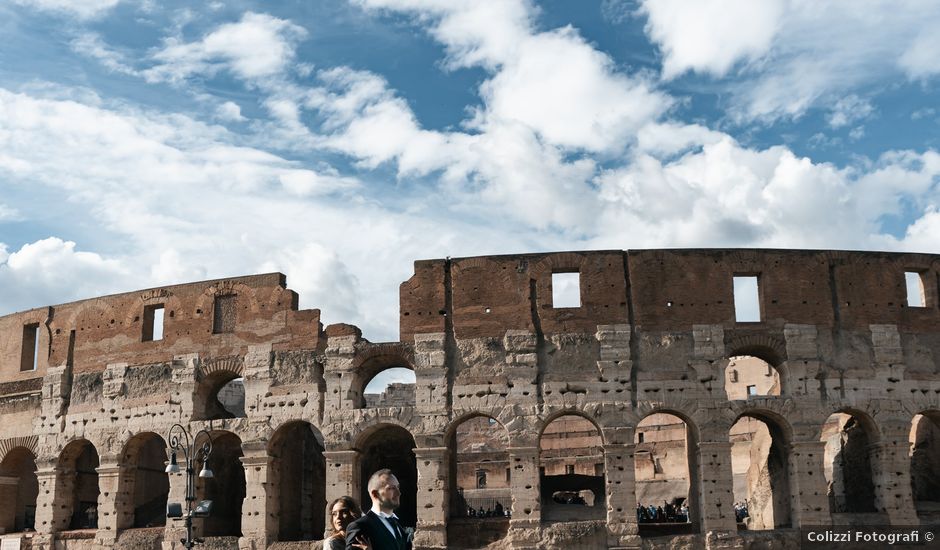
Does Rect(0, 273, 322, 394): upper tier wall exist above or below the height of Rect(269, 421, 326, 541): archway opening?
above

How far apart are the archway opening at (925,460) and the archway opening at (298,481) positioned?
14.3m

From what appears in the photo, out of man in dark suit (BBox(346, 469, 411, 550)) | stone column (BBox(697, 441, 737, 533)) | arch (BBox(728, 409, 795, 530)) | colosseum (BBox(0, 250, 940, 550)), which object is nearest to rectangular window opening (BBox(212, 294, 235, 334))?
colosseum (BBox(0, 250, 940, 550))

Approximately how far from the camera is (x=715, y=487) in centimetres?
2119

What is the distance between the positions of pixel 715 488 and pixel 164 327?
1329cm

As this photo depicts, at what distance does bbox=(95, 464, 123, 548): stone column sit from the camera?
23.2 meters

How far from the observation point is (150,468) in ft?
86.3

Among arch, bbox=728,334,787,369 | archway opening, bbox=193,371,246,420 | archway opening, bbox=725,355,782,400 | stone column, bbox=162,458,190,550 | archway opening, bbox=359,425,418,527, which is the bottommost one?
stone column, bbox=162,458,190,550

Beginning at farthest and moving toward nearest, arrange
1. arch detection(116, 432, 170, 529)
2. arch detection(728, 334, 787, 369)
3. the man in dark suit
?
1. arch detection(116, 432, 170, 529)
2. arch detection(728, 334, 787, 369)
3. the man in dark suit

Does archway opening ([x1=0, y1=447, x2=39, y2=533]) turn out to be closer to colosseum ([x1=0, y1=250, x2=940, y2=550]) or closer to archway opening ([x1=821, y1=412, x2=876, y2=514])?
colosseum ([x1=0, y1=250, x2=940, y2=550])

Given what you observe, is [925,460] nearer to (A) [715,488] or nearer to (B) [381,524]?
(A) [715,488]

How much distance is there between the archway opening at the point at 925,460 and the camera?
24.1 m

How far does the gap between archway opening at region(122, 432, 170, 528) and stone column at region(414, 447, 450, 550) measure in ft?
23.2

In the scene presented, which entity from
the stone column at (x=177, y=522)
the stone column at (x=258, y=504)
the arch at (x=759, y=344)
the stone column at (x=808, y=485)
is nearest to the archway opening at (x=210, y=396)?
the stone column at (x=177, y=522)

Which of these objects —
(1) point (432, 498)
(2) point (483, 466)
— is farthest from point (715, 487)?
(2) point (483, 466)
